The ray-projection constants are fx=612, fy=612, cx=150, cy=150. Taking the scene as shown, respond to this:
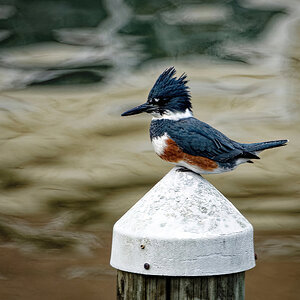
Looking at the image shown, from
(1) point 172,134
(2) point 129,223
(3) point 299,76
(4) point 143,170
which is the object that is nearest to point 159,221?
(2) point 129,223

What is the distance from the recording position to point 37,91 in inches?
161

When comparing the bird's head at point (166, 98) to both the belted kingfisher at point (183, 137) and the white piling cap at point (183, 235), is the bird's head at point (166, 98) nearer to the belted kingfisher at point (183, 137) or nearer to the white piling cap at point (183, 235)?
the belted kingfisher at point (183, 137)

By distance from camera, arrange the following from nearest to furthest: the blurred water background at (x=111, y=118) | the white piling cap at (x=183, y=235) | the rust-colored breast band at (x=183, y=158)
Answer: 1. the white piling cap at (x=183, y=235)
2. the rust-colored breast band at (x=183, y=158)
3. the blurred water background at (x=111, y=118)

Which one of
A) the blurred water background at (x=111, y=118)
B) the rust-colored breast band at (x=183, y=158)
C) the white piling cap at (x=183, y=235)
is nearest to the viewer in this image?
the white piling cap at (x=183, y=235)

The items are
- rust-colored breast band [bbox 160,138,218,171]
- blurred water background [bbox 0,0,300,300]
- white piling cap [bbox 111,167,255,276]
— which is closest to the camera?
white piling cap [bbox 111,167,255,276]

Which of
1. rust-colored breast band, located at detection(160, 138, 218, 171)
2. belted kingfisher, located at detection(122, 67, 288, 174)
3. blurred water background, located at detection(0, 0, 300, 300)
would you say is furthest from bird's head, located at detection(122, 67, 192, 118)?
blurred water background, located at detection(0, 0, 300, 300)

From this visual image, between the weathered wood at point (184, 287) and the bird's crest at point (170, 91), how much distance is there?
0.65 m

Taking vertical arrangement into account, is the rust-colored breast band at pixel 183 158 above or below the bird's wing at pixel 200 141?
below

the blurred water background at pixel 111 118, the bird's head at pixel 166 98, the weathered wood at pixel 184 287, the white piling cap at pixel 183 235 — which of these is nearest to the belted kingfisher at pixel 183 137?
the bird's head at pixel 166 98

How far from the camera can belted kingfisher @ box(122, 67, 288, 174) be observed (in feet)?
7.23

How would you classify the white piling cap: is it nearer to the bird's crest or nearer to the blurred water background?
the bird's crest

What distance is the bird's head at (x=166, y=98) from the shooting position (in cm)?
226

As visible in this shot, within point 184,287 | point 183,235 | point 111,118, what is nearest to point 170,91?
point 183,235

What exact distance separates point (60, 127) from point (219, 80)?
1090 millimetres
